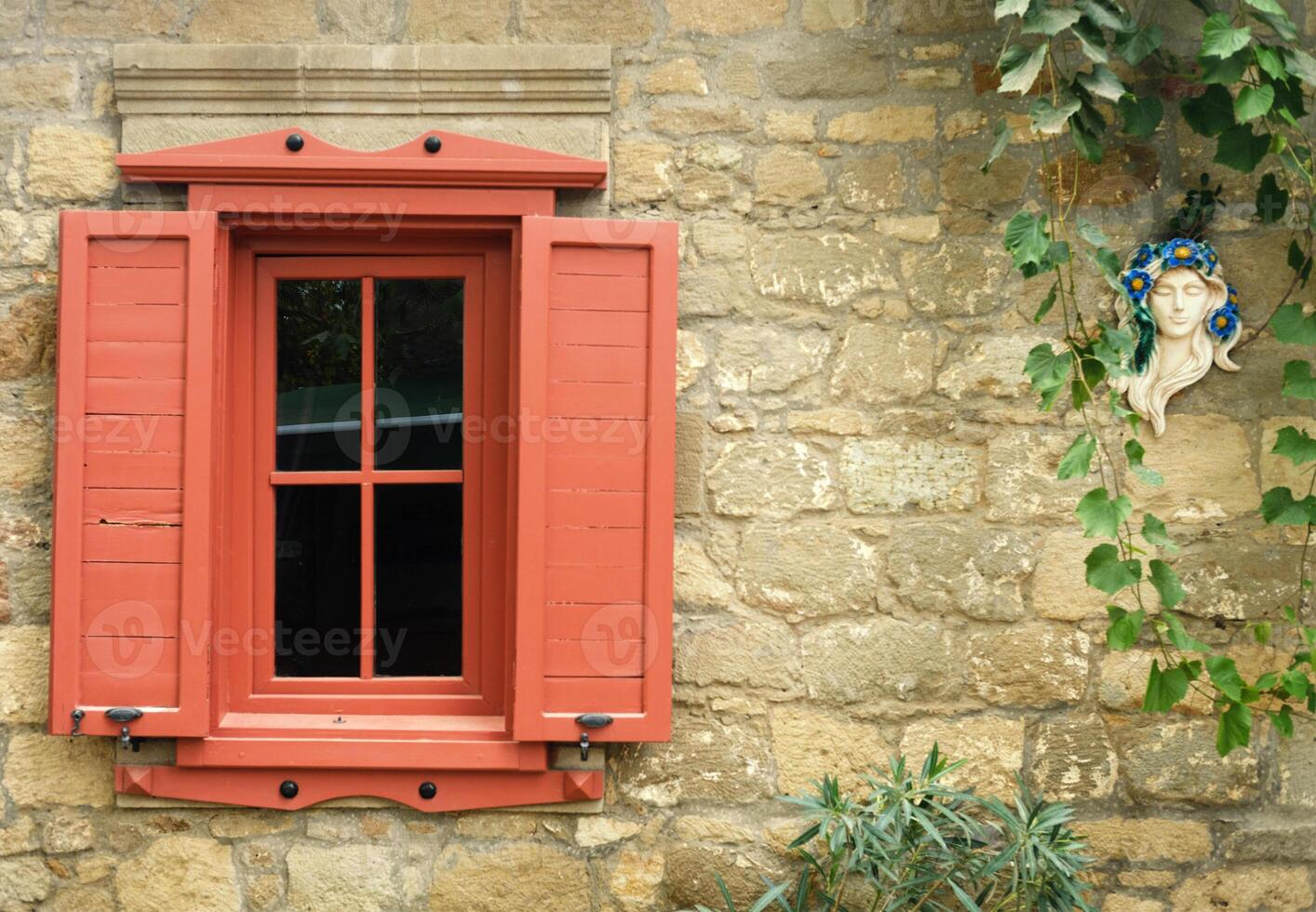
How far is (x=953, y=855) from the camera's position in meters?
2.65

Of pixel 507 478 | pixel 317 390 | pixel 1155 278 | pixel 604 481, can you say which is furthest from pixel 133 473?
pixel 1155 278

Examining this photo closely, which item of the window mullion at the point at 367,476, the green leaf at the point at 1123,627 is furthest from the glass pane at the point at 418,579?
the green leaf at the point at 1123,627

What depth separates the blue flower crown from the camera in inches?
111

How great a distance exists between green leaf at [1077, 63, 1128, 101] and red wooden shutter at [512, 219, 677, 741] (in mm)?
1011

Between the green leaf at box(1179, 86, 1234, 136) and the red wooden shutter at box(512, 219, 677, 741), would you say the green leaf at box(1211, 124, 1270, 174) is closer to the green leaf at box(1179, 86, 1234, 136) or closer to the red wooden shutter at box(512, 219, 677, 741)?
the green leaf at box(1179, 86, 1234, 136)

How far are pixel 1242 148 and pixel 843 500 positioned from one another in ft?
4.15

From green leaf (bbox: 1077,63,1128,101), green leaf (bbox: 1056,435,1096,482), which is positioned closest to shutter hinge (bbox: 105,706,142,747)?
green leaf (bbox: 1056,435,1096,482)

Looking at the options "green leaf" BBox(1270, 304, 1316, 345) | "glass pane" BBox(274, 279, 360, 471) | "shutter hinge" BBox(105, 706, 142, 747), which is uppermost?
"green leaf" BBox(1270, 304, 1316, 345)

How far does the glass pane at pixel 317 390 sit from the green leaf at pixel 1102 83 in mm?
1864

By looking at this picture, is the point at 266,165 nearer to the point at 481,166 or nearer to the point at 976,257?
the point at 481,166

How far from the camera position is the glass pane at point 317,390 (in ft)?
9.81

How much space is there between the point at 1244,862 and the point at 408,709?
216 centimetres

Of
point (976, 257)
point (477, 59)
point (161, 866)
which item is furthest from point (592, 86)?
point (161, 866)

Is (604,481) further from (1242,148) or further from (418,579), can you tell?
(1242,148)
